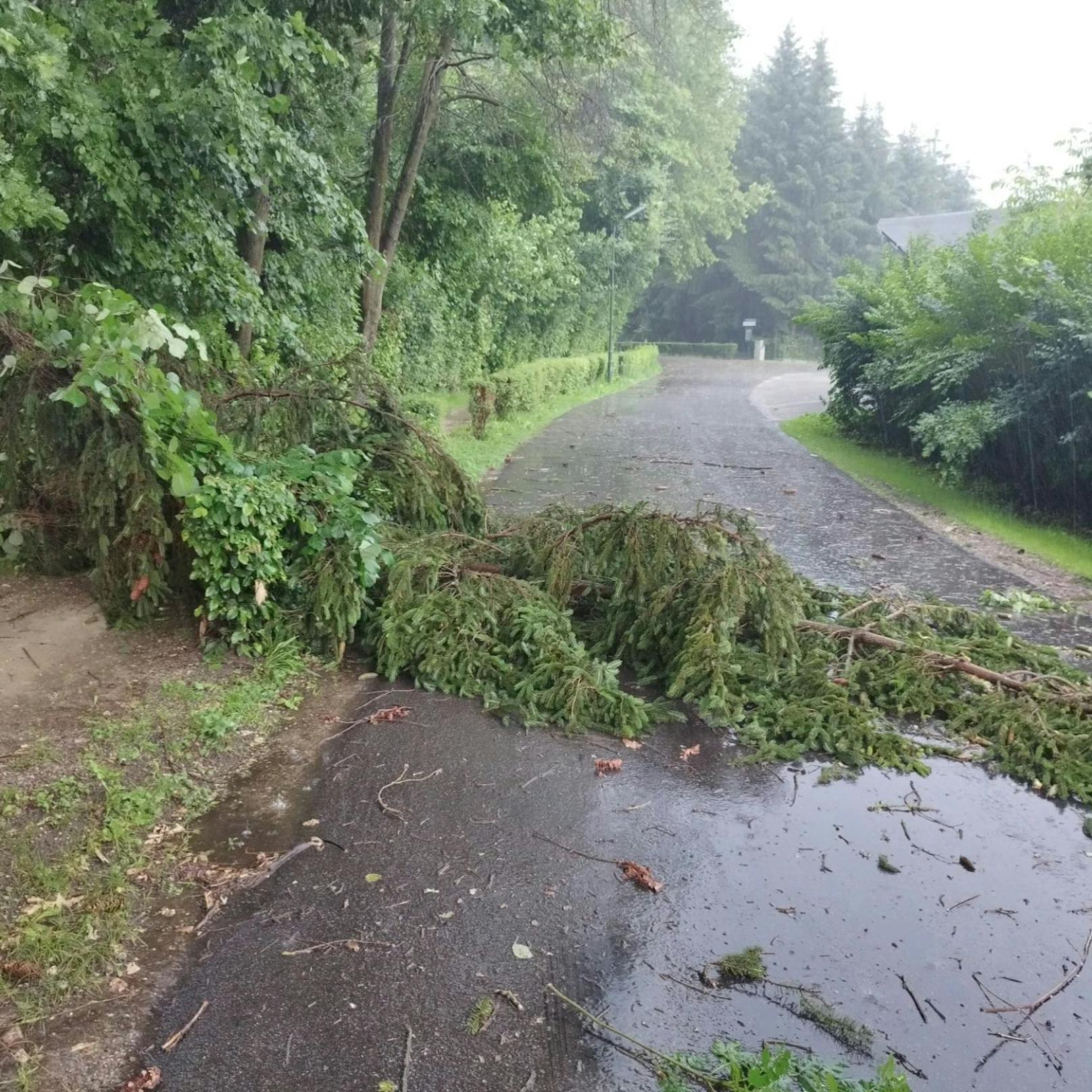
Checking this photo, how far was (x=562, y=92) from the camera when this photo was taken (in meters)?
15.9

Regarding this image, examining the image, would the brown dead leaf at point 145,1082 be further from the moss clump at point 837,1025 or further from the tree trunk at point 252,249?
the tree trunk at point 252,249

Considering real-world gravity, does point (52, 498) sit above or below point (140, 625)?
above

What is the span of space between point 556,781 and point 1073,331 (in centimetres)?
862

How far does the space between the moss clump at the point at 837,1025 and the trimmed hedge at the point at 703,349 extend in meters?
61.3

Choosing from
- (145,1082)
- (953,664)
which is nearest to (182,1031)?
(145,1082)

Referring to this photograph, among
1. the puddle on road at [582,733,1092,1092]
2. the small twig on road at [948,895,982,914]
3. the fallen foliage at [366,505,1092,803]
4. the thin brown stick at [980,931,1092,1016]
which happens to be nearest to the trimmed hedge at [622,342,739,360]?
the fallen foliage at [366,505,1092,803]

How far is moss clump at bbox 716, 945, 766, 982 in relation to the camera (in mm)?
3533

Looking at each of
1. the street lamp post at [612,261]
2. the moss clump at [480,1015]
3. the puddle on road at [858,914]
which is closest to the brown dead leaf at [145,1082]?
the moss clump at [480,1015]

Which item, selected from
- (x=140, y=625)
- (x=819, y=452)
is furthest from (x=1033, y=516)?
(x=140, y=625)

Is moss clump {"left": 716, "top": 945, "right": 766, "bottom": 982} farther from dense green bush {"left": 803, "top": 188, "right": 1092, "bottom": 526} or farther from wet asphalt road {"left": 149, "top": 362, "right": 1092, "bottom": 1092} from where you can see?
dense green bush {"left": 803, "top": 188, "right": 1092, "bottom": 526}

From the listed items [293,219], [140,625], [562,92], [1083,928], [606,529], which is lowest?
[1083,928]

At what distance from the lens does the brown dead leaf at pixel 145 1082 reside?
2852mm

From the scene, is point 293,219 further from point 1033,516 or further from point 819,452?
point 819,452

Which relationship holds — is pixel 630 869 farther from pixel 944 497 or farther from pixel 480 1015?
pixel 944 497
